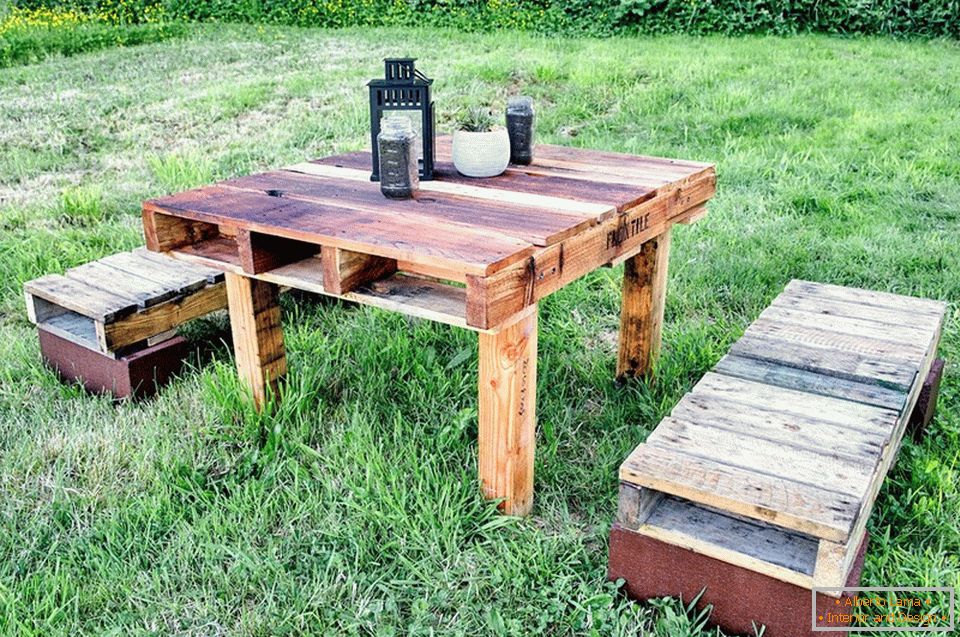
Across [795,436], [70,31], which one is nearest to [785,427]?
[795,436]

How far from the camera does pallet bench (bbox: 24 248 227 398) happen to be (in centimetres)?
291

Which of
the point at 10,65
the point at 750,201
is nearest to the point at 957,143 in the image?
the point at 750,201

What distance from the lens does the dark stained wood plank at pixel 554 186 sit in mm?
2436

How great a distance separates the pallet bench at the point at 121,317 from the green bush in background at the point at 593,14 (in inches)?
283

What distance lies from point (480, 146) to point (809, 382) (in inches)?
44.0

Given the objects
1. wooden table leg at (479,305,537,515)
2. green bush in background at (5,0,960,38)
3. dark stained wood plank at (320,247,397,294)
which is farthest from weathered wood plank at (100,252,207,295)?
green bush in background at (5,0,960,38)

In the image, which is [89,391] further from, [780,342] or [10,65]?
[10,65]

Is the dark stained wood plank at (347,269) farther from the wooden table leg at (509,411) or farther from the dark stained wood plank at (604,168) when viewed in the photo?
the dark stained wood plank at (604,168)

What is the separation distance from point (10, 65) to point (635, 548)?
8.84 metres

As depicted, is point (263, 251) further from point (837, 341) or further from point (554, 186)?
point (837, 341)

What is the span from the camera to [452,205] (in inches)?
93.7

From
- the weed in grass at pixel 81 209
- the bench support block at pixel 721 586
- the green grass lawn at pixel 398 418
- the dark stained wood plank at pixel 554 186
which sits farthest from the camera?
the weed in grass at pixel 81 209

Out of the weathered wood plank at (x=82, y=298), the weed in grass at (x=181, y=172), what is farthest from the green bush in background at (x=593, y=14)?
the weathered wood plank at (x=82, y=298)

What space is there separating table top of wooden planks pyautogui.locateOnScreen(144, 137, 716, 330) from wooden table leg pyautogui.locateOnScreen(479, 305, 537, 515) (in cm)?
12
